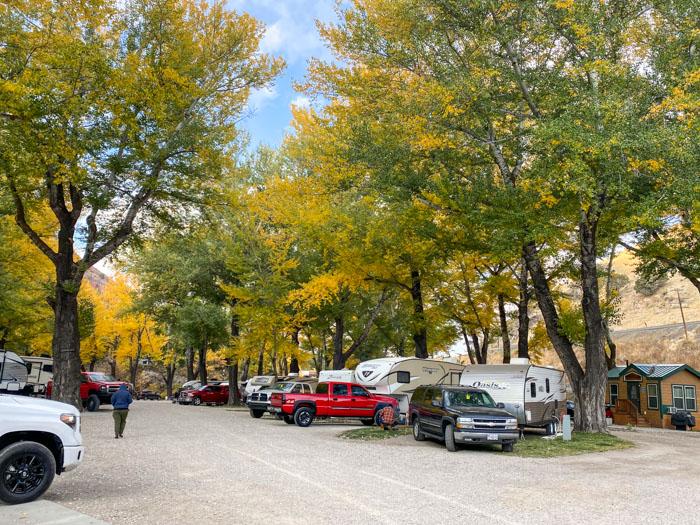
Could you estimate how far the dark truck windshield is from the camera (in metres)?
15.0

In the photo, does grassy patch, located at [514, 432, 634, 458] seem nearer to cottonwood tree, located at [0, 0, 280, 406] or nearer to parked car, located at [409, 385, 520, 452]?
parked car, located at [409, 385, 520, 452]

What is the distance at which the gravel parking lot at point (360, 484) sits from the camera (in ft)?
23.1

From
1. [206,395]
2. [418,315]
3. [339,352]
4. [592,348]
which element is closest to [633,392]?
[418,315]

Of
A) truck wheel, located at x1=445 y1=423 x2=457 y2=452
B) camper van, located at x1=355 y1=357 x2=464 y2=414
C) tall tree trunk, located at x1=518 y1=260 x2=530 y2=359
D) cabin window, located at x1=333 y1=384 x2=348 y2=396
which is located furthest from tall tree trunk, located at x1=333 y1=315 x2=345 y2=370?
truck wheel, located at x1=445 y1=423 x2=457 y2=452

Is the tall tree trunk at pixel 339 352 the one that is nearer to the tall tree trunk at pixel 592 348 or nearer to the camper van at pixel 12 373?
the tall tree trunk at pixel 592 348

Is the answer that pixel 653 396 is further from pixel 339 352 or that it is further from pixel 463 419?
pixel 463 419

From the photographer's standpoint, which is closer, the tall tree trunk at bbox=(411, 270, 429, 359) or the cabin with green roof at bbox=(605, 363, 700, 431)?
the tall tree trunk at bbox=(411, 270, 429, 359)

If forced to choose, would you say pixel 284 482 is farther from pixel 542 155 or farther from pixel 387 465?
pixel 542 155

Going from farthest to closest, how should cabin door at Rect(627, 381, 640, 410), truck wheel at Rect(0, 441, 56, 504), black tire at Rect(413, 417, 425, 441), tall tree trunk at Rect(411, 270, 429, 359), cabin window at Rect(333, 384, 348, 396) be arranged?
cabin door at Rect(627, 381, 640, 410)
tall tree trunk at Rect(411, 270, 429, 359)
cabin window at Rect(333, 384, 348, 396)
black tire at Rect(413, 417, 425, 441)
truck wheel at Rect(0, 441, 56, 504)

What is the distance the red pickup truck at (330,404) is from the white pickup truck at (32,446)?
13.3m

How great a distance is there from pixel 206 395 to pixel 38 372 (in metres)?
10.5

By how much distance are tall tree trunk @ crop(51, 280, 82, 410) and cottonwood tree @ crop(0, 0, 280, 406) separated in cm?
4

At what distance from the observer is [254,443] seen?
1437 cm

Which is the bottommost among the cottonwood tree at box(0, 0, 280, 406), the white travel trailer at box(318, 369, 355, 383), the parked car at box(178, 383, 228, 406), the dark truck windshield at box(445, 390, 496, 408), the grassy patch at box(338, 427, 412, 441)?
the parked car at box(178, 383, 228, 406)
